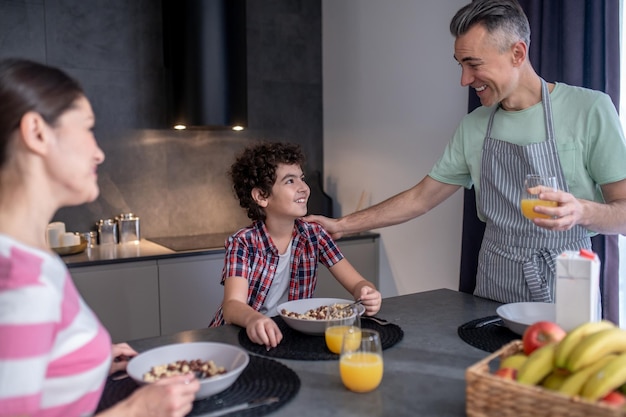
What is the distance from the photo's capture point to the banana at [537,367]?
103 centimetres

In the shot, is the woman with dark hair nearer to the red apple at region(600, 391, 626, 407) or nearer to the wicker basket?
the wicker basket

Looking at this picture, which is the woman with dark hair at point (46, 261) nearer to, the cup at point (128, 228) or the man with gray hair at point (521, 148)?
the man with gray hair at point (521, 148)

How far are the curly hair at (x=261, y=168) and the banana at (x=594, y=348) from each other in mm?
1343

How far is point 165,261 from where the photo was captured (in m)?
3.12

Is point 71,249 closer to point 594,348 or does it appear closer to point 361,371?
point 361,371

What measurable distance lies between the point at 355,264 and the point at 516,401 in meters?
2.66

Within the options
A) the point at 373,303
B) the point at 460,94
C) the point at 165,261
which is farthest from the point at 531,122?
the point at 165,261

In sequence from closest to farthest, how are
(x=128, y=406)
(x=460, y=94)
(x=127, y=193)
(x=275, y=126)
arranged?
(x=128, y=406) < (x=460, y=94) < (x=127, y=193) < (x=275, y=126)

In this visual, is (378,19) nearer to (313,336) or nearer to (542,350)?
(313,336)

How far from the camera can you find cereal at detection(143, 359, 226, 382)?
1.30 m

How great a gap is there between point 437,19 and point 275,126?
1323mm

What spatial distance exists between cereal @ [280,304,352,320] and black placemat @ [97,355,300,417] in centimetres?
26

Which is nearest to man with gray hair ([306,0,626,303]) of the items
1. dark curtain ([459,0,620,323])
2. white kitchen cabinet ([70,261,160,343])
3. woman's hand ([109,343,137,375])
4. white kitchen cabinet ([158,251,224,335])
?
dark curtain ([459,0,620,323])

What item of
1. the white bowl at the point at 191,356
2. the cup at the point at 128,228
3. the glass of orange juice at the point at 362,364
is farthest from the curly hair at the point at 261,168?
the cup at the point at 128,228
